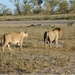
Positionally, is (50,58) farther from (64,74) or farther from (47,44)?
(47,44)

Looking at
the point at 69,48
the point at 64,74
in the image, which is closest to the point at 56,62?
the point at 64,74

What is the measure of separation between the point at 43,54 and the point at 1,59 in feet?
6.48

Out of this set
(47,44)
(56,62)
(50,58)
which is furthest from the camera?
(47,44)

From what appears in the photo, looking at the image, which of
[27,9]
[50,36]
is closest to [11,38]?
[50,36]

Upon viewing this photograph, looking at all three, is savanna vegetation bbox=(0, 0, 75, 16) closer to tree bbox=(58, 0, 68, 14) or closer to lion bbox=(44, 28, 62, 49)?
tree bbox=(58, 0, 68, 14)

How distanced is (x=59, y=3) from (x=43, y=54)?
7486 centimetres

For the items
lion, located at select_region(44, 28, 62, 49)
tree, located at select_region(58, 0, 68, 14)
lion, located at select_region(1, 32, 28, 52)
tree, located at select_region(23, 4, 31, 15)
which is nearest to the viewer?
lion, located at select_region(1, 32, 28, 52)

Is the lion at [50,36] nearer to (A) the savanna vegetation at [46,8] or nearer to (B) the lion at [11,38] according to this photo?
(B) the lion at [11,38]

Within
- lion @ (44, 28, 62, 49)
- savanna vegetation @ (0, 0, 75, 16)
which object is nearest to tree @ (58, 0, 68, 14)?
savanna vegetation @ (0, 0, 75, 16)

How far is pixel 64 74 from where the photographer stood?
341 inches

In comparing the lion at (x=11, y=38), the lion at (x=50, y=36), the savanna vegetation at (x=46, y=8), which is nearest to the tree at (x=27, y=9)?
the savanna vegetation at (x=46, y=8)

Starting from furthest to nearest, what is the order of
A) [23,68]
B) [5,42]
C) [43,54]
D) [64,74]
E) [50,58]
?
1. [5,42]
2. [43,54]
3. [50,58]
4. [23,68]
5. [64,74]

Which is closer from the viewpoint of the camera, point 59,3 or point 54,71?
point 54,71

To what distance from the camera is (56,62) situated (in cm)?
Answer: 1022
